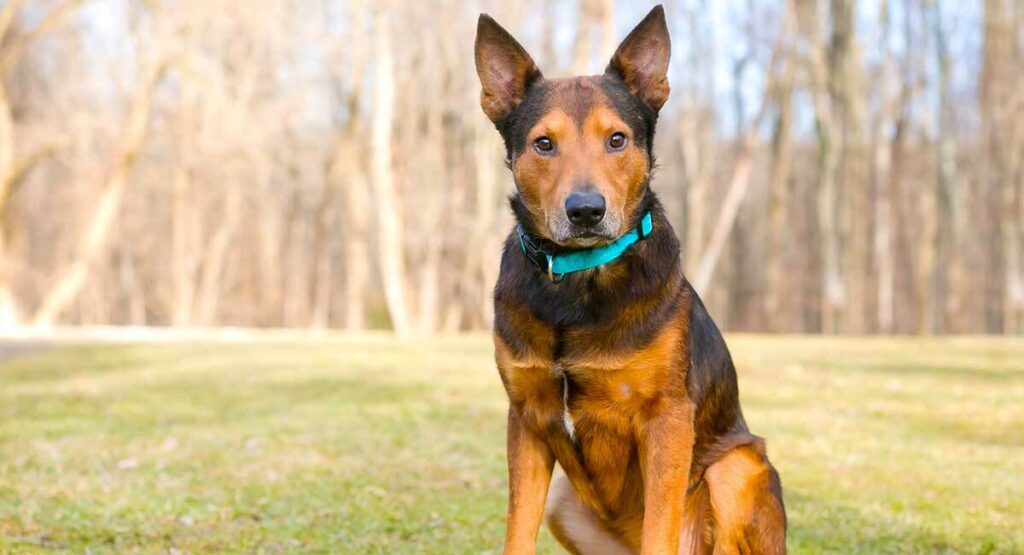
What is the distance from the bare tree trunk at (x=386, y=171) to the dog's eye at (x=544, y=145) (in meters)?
23.9

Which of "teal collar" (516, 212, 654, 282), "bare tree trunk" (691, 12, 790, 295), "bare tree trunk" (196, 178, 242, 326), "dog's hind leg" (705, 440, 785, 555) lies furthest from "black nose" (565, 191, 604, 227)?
"bare tree trunk" (196, 178, 242, 326)

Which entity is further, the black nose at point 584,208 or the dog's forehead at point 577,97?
the dog's forehead at point 577,97

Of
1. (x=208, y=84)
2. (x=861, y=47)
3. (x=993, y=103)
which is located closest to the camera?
(x=208, y=84)

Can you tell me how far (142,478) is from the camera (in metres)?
7.64

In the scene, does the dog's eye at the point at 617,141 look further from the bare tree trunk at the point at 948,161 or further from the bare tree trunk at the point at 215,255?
the bare tree trunk at the point at 215,255

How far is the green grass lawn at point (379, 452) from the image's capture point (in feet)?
20.1

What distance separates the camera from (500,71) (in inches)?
180

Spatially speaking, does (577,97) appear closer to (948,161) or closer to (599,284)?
(599,284)

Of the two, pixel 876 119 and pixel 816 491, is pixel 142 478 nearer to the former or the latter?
pixel 816 491

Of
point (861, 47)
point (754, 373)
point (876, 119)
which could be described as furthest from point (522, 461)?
point (876, 119)

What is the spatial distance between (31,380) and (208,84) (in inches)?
485

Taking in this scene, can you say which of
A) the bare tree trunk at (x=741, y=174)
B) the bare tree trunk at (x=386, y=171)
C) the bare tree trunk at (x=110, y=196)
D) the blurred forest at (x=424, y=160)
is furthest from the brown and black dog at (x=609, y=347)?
the bare tree trunk at (x=741, y=174)

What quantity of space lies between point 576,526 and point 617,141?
160 cm

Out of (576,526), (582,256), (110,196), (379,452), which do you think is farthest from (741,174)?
(582,256)
